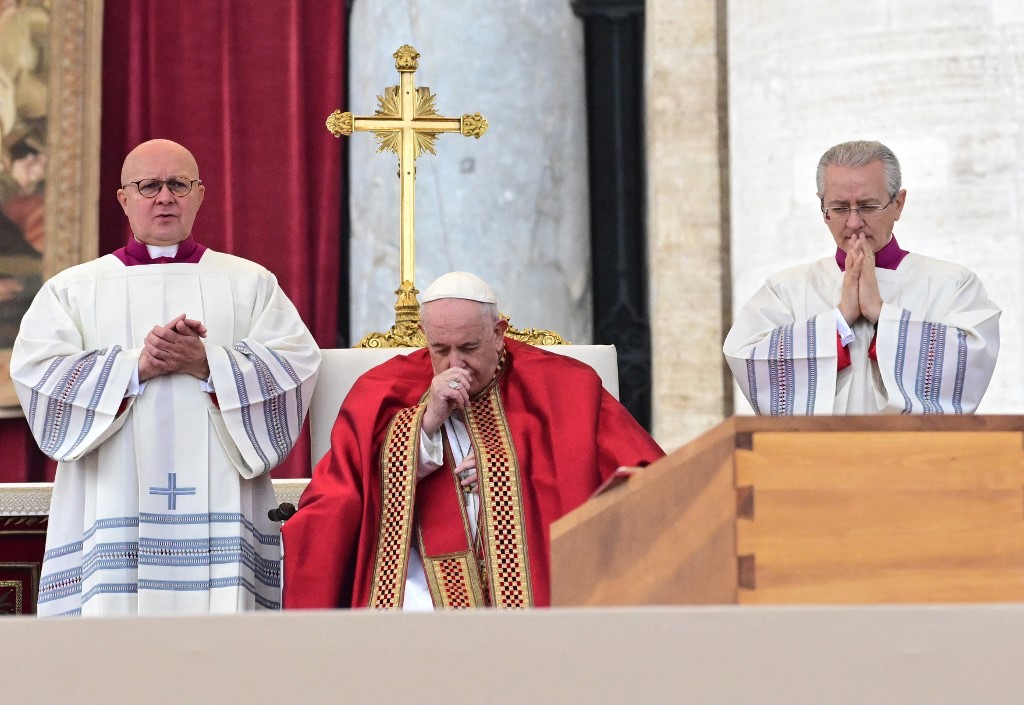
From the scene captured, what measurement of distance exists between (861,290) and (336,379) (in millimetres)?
1654

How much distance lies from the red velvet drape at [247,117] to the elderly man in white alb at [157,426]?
8.77 feet

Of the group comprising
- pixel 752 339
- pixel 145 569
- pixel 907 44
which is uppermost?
pixel 907 44

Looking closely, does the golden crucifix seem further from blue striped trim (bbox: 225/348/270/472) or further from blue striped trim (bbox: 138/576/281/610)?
blue striped trim (bbox: 138/576/281/610)

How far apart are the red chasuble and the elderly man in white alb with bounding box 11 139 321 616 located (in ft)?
0.89

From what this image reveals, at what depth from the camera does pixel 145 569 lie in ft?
14.5

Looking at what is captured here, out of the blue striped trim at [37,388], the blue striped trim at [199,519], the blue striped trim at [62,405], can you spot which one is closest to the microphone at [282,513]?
the blue striped trim at [199,519]

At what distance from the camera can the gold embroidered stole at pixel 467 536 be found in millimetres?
4230

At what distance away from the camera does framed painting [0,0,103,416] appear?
7113 millimetres

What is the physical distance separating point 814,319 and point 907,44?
2202 millimetres

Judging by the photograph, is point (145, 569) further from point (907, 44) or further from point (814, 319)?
point (907, 44)

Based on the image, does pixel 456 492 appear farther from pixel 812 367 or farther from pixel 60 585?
pixel 60 585

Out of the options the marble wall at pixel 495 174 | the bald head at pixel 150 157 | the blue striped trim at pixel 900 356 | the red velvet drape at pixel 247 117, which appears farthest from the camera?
the red velvet drape at pixel 247 117

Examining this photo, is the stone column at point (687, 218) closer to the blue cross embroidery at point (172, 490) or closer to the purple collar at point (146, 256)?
the purple collar at point (146, 256)

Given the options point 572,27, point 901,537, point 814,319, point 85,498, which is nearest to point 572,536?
point 901,537
